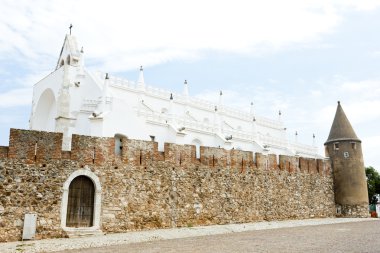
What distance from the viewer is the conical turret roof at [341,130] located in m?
22.8

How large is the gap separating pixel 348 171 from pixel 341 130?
2916 mm

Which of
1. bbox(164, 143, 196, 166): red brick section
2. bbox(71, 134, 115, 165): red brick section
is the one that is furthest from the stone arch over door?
bbox(164, 143, 196, 166): red brick section

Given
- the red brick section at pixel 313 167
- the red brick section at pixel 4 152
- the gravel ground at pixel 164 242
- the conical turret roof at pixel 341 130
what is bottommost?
the gravel ground at pixel 164 242

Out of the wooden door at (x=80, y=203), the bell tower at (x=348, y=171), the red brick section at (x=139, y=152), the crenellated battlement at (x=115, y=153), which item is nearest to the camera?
the crenellated battlement at (x=115, y=153)

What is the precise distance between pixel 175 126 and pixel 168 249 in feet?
65.1

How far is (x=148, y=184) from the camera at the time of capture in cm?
A: 1388

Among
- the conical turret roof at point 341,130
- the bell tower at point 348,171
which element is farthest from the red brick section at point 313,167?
the conical turret roof at point 341,130

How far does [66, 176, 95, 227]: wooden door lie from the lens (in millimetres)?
12211

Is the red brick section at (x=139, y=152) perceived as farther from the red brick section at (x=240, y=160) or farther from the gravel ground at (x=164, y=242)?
the red brick section at (x=240, y=160)

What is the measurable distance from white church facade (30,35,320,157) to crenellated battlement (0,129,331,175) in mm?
9118

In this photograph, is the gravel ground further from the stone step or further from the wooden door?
the wooden door

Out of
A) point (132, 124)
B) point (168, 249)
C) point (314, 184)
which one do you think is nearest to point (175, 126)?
point (132, 124)

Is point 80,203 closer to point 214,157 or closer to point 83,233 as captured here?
point 83,233

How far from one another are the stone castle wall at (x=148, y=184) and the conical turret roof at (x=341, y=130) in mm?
4999
